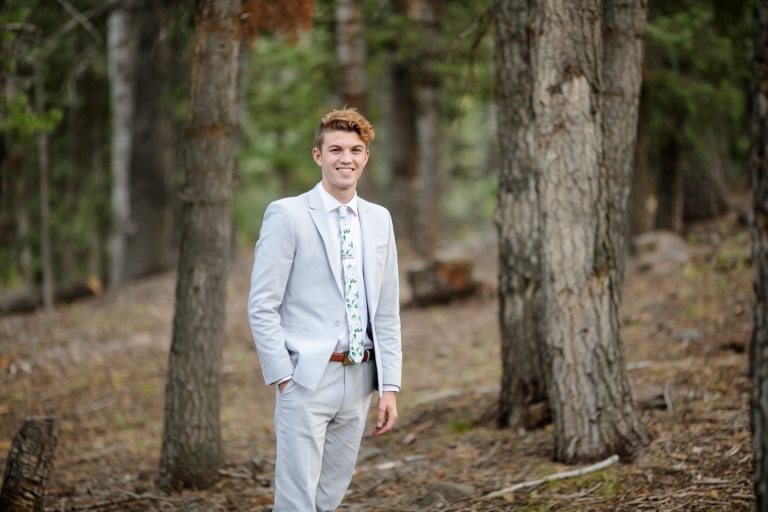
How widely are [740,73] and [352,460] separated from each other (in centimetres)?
924

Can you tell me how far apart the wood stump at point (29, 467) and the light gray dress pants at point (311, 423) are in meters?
1.91

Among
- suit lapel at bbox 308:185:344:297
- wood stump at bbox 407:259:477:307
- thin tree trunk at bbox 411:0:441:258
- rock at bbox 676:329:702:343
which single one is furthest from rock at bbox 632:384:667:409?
thin tree trunk at bbox 411:0:441:258

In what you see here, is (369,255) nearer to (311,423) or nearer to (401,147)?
(311,423)

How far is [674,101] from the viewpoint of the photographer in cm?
1036

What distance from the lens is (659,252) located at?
10664 mm

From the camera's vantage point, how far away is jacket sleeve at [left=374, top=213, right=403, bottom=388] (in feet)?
11.3

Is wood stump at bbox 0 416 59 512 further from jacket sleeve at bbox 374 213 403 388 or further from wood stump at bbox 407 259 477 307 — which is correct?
wood stump at bbox 407 259 477 307

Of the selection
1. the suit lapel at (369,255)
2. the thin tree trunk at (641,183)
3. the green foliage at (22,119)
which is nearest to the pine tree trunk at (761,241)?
the suit lapel at (369,255)

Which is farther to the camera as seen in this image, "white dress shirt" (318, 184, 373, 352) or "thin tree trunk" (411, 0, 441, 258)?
"thin tree trunk" (411, 0, 441, 258)

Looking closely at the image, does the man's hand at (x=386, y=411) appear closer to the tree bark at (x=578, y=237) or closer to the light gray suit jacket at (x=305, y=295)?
the light gray suit jacket at (x=305, y=295)

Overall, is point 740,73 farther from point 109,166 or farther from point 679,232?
point 109,166

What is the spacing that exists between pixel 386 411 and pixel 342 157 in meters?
1.28

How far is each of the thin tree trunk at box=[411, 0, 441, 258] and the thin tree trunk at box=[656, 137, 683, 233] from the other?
15.0 feet

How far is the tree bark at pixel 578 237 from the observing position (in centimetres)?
448
